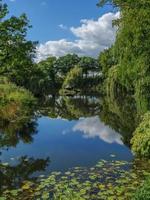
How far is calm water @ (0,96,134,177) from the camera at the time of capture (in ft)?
58.5

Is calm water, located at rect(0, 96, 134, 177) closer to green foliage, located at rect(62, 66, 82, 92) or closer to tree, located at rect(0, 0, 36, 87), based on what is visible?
tree, located at rect(0, 0, 36, 87)

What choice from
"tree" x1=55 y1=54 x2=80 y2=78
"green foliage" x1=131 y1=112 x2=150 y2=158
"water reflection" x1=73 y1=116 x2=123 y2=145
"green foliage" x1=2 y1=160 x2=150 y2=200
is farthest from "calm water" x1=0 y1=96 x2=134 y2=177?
"tree" x1=55 y1=54 x2=80 y2=78

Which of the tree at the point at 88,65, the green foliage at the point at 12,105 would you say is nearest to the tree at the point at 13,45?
Answer: the green foliage at the point at 12,105

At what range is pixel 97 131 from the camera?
30531 millimetres

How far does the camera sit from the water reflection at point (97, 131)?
26.4m

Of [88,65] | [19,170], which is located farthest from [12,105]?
[88,65]

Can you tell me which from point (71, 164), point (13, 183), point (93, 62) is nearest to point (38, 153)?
point (71, 164)

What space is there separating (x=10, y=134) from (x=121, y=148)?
6943 millimetres

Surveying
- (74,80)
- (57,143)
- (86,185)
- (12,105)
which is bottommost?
(57,143)

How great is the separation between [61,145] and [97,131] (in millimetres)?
6956

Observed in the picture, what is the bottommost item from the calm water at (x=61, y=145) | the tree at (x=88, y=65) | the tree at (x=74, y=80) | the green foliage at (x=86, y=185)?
the calm water at (x=61, y=145)

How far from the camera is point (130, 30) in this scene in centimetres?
2114

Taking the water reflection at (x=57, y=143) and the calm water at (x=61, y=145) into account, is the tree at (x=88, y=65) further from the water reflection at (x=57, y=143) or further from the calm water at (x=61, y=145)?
the calm water at (x=61, y=145)

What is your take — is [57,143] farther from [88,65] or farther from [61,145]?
[88,65]
